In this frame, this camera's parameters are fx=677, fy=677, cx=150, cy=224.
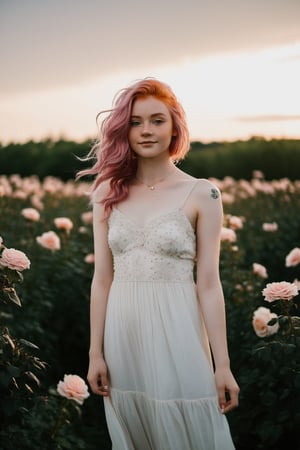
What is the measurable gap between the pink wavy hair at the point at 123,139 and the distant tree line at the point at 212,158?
7274 mm

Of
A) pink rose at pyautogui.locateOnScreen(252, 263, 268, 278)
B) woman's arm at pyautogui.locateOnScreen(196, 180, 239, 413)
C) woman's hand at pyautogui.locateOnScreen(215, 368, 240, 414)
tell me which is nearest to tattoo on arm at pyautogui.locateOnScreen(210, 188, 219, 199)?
woman's arm at pyautogui.locateOnScreen(196, 180, 239, 413)

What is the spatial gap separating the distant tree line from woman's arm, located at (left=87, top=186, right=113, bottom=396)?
291 inches

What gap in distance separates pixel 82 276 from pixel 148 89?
277cm

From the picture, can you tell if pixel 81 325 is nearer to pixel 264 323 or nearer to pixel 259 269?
pixel 259 269

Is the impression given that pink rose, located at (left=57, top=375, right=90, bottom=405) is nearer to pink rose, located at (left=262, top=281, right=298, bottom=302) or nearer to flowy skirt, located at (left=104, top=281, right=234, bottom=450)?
flowy skirt, located at (left=104, top=281, right=234, bottom=450)

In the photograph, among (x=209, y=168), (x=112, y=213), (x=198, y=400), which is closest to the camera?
(x=198, y=400)

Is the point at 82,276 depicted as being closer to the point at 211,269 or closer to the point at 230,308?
the point at 230,308

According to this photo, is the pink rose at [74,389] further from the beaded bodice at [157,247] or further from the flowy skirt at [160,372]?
the beaded bodice at [157,247]

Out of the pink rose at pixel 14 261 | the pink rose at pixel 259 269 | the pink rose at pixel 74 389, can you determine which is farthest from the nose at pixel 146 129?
the pink rose at pixel 259 269

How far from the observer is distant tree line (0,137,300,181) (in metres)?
10.3

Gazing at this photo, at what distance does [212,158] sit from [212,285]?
10181 mm

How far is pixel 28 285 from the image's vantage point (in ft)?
14.2

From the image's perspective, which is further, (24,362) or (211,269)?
(24,362)

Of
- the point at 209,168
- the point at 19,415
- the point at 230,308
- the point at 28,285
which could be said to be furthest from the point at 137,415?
the point at 209,168
